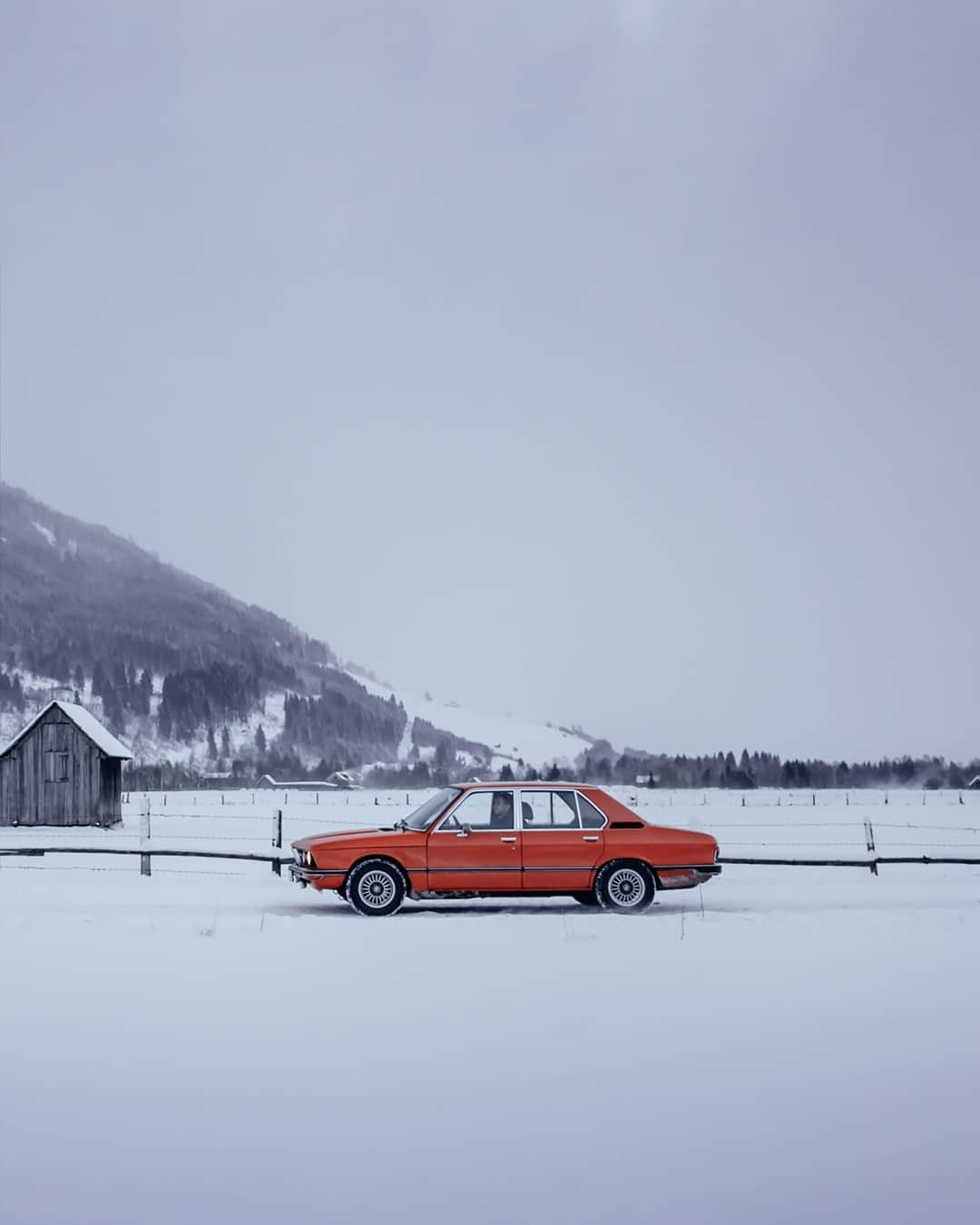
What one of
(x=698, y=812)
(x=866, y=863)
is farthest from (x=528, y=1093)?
(x=698, y=812)

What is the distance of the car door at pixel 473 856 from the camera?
1423cm

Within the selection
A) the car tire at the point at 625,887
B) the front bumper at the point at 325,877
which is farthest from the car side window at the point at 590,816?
the front bumper at the point at 325,877

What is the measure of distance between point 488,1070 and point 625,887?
25.5 ft

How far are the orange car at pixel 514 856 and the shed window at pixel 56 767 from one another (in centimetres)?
2820

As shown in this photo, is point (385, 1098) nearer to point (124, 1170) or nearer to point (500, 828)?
point (124, 1170)

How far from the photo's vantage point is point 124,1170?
17.2 feet

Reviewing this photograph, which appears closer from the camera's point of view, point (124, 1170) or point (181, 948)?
point (124, 1170)

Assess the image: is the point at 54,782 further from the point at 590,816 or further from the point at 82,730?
the point at 590,816

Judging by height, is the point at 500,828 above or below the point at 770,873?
above

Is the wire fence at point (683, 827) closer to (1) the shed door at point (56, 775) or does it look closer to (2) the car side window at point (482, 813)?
(1) the shed door at point (56, 775)

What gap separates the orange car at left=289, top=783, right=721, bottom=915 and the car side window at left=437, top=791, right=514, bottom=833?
0.04 feet

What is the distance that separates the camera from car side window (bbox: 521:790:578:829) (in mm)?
14531

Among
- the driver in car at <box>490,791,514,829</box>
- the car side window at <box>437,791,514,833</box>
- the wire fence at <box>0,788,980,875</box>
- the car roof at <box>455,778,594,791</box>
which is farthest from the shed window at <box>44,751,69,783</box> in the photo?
the driver in car at <box>490,791,514,829</box>

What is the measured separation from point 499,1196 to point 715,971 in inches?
209
